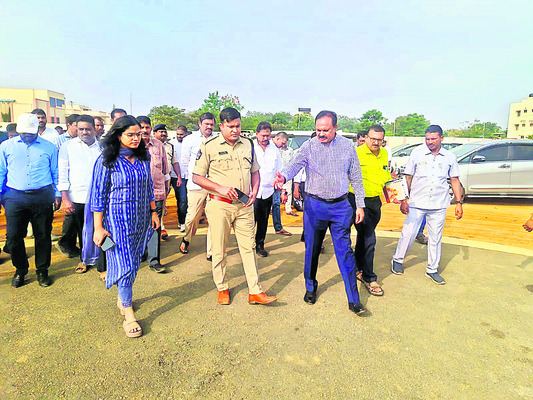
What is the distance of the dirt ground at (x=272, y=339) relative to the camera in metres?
2.21

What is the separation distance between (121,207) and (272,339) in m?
1.66

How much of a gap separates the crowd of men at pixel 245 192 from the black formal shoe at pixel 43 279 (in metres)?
0.01

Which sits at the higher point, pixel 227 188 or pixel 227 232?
pixel 227 188

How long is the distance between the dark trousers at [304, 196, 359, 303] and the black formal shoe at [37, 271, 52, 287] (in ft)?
9.46

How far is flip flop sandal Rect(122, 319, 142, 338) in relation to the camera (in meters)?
2.73

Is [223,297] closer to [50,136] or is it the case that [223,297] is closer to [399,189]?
[399,189]

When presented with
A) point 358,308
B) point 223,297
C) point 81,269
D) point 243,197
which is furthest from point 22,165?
point 358,308

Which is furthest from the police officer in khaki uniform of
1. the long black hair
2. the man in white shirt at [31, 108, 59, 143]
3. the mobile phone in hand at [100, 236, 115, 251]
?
the man in white shirt at [31, 108, 59, 143]

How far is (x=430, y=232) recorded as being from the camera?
4.11m

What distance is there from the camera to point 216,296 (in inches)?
138

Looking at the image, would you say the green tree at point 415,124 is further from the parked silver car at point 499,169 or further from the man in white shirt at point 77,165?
the man in white shirt at point 77,165

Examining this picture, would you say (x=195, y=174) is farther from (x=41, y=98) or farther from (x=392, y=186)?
(x=41, y=98)

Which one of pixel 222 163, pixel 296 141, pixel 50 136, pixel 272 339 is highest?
pixel 296 141

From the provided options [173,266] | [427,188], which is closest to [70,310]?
[173,266]
